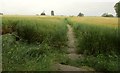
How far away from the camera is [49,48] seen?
1273 cm

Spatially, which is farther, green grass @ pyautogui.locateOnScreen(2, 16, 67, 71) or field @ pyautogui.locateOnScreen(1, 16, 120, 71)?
field @ pyautogui.locateOnScreen(1, 16, 120, 71)

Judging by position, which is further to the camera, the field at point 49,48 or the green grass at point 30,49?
the field at point 49,48

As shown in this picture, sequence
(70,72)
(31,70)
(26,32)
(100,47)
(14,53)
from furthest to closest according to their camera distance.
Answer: (26,32)
(100,47)
(14,53)
(70,72)
(31,70)

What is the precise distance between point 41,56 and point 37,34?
469 centimetres

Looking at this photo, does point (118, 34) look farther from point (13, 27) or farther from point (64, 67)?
point (13, 27)

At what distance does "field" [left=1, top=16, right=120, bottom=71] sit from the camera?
1004cm

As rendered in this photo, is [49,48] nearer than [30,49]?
No

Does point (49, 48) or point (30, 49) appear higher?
point (30, 49)

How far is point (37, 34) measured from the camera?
1579 cm

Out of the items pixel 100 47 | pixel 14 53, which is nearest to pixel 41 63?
pixel 14 53

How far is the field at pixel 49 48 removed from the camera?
395 inches

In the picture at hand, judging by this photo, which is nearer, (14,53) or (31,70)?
(31,70)

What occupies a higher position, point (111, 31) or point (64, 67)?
point (111, 31)

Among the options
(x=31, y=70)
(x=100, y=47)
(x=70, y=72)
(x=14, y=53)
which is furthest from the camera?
(x=100, y=47)
